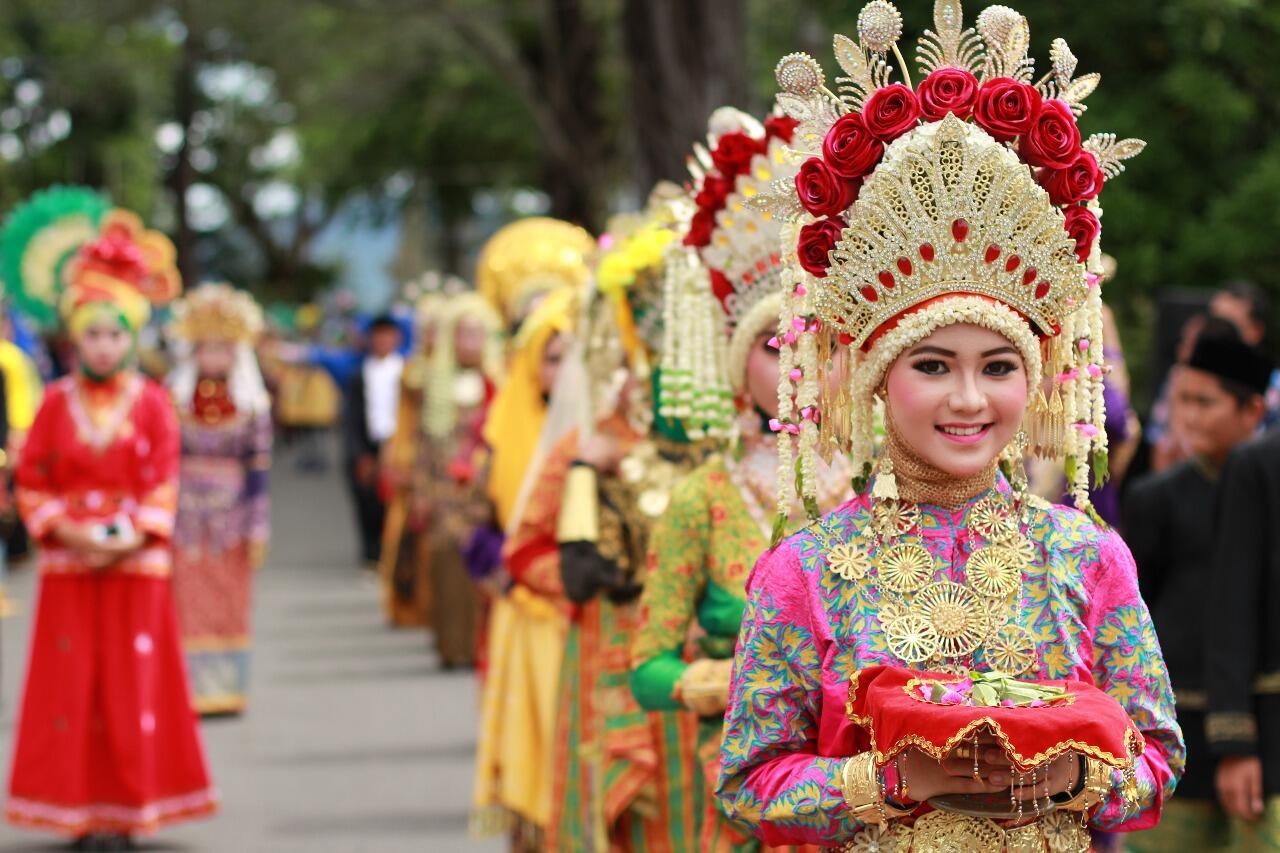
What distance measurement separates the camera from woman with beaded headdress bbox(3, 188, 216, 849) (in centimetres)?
962

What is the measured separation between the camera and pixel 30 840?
995 centimetres

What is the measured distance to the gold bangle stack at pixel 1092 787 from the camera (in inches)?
143

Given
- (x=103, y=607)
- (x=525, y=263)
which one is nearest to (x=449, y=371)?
(x=525, y=263)

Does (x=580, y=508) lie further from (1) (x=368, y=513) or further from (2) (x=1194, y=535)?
(1) (x=368, y=513)

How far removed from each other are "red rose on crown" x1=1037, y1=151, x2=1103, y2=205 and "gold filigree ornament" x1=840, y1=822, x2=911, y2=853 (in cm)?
109

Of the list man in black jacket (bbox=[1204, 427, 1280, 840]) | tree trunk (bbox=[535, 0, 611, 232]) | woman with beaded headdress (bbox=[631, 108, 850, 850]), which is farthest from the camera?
tree trunk (bbox=[535, 0, 611, 232])

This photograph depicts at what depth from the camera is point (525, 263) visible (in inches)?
436

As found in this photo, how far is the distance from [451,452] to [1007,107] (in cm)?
1196

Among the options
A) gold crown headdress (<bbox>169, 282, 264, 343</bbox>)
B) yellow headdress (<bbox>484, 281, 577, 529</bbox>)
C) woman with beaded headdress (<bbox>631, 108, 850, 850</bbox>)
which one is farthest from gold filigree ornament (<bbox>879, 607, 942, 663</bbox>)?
gold crown headdress (<bbox>169, 282, 264, 343</bbox>)

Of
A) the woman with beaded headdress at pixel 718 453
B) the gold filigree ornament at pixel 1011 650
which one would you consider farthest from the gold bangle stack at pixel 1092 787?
the woman with beaded headdress at pixel 718 453

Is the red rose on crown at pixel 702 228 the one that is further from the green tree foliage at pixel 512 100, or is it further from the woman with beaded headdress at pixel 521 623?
the green tree foliage at pixel 512 100

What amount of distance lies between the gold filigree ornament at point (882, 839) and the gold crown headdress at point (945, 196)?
68 cm

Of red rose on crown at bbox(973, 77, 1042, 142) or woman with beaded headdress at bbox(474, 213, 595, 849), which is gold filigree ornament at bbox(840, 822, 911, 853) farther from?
woman with beaded headdress at bbox(474, 213, 595, 849)

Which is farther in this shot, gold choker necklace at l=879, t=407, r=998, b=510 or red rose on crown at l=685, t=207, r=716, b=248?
red rose on crown at l=685, t=207, r=716, b=248
